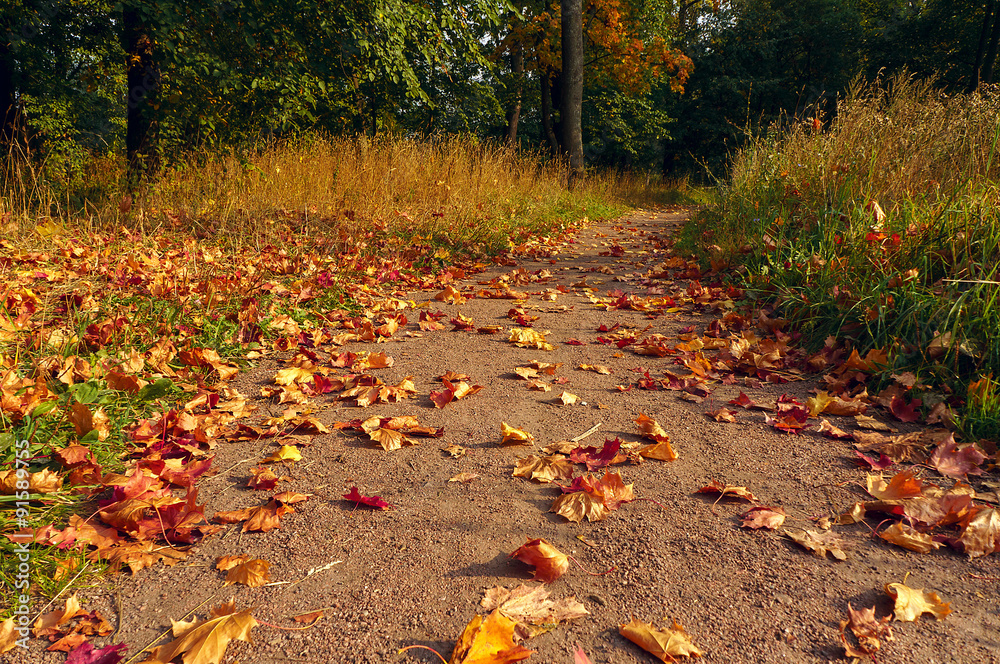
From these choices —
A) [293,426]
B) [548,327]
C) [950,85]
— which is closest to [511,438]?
[293,426]

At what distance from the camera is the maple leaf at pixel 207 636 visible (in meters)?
1.24

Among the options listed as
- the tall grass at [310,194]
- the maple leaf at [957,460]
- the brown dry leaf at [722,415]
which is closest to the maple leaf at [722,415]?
the brown dry leaf at [722,415]

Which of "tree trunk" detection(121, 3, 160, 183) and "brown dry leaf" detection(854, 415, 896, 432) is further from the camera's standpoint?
"tree trunk" detection(121, 3, 160, 183)

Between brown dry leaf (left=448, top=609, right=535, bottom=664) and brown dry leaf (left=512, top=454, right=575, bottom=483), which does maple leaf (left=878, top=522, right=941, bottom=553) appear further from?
brown dry leaf (left=448, top=609, right=535, bottom=664)

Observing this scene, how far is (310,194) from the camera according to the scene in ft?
22.0

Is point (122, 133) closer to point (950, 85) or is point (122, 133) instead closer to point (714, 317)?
point (714, 317)

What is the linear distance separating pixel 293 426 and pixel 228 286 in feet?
5.54

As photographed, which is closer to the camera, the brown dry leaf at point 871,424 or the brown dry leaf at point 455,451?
the brown dry leaf at point 455,451

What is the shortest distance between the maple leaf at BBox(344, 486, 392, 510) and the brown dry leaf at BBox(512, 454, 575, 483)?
475mm

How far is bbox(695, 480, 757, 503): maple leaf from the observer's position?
75.6 inches

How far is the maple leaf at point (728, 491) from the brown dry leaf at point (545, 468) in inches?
18.1

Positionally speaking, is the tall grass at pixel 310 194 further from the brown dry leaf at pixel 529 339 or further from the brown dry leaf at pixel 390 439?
the brown dry leaf at pixel 390 439

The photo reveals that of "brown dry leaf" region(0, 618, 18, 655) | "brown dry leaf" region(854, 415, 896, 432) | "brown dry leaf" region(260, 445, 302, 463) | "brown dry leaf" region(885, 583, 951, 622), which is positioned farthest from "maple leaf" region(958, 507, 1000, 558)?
"brown dry leaf" region(0, 618, 18, 655)

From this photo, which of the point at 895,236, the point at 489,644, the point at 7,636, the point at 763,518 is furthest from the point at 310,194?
the point at 489,644
